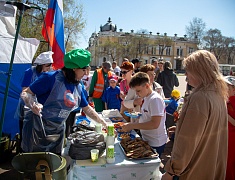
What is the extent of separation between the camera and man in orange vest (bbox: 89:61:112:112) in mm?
4859

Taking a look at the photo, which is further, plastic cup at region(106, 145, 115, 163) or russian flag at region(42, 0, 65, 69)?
russian flag at region(42, 0, 65, 69)

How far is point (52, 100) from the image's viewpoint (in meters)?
2.06

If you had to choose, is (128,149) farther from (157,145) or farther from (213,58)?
(213,58)

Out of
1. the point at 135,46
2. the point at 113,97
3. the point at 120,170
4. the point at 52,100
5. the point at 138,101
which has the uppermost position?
the point at 135,46

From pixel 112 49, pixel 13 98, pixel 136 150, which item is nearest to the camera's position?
pixel 136 150

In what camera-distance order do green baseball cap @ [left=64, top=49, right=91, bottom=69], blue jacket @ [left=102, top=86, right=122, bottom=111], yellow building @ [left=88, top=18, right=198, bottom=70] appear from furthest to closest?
yellow building @ [left=88, top=18, right=198, bottom=70] → blue jacket @ [left=102, top=86, right=122, bottom=111] → green baseball cap @ [left=64, top=49, right=91, bottom=69]

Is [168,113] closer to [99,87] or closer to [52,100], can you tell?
[99,87]

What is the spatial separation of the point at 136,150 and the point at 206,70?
3.27 ft

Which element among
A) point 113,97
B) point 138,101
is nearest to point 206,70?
Result: point 138,101

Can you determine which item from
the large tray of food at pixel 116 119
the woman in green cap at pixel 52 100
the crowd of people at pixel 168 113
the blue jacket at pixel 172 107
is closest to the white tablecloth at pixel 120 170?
the crowd of people at pixel 168 113

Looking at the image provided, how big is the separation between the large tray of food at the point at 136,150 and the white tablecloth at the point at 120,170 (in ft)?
0.12

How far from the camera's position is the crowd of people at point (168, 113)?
1391 mm

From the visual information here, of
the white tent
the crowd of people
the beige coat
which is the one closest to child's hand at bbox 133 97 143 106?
the crowd of people

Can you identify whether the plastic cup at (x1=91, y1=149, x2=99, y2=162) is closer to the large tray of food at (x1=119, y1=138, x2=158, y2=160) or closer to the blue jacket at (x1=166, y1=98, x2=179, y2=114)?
the large tray of food at (x1=119, y1=138, x2=158, y2=160)
